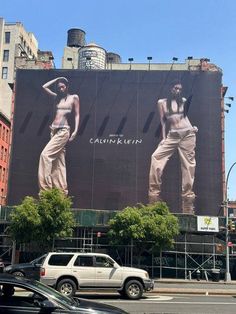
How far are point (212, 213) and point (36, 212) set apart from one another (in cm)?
1893

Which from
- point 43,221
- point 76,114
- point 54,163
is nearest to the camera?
point 43,221

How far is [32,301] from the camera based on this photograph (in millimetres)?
8305

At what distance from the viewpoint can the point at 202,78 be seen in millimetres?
50125

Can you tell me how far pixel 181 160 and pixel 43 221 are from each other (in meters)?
17.2

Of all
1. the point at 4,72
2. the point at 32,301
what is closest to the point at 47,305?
the point at 32,301

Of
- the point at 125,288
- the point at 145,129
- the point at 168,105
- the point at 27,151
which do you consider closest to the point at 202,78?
the point at 168,105

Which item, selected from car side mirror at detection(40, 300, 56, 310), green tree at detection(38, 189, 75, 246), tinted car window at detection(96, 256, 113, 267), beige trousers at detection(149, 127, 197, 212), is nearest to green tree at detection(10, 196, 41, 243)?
green tree at detection(38, 189, 75, 246)

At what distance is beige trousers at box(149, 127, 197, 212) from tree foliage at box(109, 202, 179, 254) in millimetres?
7949

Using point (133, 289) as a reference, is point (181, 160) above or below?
above

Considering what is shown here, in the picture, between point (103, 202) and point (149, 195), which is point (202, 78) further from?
point (103, 202)

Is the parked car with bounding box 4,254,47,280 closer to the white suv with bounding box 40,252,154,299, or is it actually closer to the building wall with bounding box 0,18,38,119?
the white suv with bounding box 40,252,154,299

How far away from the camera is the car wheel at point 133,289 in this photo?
18.9 m

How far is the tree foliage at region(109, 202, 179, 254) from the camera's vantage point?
3706cm

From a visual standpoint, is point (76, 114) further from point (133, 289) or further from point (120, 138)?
point (133, 289)
